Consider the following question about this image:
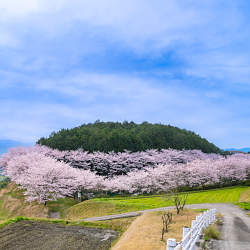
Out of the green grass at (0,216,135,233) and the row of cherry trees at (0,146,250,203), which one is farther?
the row of cherry trees at (0,146,250,203)

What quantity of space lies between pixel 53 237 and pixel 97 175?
103ft

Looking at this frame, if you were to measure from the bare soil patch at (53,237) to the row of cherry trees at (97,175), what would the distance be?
1572 centimetres

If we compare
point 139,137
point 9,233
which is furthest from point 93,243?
point 139,137

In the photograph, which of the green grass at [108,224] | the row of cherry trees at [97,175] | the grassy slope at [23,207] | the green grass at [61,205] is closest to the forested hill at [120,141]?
the row of cherry trees at [97,175]

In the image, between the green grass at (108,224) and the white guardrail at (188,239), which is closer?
the white guardrail at (188,239)

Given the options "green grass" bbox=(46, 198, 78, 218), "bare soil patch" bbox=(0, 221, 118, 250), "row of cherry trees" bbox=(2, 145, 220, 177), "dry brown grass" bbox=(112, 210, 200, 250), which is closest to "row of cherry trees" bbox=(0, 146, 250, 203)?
"row of cherry trees" bbox=(2, 145, 220, 177)

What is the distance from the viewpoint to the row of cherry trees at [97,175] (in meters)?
38.3

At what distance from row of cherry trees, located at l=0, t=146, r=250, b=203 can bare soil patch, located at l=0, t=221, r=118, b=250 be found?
15.7 meters

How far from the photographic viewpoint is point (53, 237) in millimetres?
17672

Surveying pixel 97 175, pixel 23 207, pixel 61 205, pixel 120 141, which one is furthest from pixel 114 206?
pixel 120 141

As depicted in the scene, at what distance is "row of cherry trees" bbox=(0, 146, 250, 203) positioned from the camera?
126 feet

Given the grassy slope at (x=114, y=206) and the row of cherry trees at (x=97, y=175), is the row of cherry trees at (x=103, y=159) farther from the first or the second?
the grassy slope at (x=114, y=206)

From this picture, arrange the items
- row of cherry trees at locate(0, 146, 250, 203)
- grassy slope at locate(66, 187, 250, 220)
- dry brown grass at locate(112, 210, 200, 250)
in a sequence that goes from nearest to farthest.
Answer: dry brown grass at locate(112, 210, 200, 250), grassy slope at locate(66, 187, 250, 220), row of cherry trees at locate(0, 146, 250, 203)

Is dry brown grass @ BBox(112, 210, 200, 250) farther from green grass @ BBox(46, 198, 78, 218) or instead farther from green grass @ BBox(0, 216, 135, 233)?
green grass @ BBox(46, 198, 78, 218)
